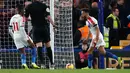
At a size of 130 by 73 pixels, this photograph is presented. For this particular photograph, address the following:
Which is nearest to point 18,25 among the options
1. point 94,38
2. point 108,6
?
point 94,38

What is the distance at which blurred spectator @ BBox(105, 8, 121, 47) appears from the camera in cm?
1730

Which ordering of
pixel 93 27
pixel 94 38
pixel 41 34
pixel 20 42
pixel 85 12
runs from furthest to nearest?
pixel 20 42, pixel 94 38, pixel 93 27, pixel 85 12, pixel 41 34

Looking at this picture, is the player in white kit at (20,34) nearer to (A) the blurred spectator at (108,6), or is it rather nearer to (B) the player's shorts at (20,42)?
(B) the player's shorts at (20,42)

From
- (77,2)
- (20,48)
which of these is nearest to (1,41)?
(20,48)

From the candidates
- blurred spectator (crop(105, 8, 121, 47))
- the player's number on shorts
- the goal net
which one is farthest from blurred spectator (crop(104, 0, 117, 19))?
the player's number on shorts

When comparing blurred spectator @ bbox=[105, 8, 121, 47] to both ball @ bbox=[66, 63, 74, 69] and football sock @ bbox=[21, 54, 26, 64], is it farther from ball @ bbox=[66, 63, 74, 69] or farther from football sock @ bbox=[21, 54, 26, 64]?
football sock @ bbox=[21, 54, 26, 64]

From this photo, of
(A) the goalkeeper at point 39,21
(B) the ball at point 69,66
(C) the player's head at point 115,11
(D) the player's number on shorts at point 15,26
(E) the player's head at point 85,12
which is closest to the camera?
(A) the goalkeeper at point 39,21

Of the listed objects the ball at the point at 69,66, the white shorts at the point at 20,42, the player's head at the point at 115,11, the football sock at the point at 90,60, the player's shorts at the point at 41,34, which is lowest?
the ball at the point at 69,66

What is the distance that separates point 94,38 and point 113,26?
6.69ft

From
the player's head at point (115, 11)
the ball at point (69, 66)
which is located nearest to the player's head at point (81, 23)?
the player's head at point (115, 11)

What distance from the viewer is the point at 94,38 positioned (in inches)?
612

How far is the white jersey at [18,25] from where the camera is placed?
15758 mm

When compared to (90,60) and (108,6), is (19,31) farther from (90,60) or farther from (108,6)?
(108,6)

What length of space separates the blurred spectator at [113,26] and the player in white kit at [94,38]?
1378 mm
